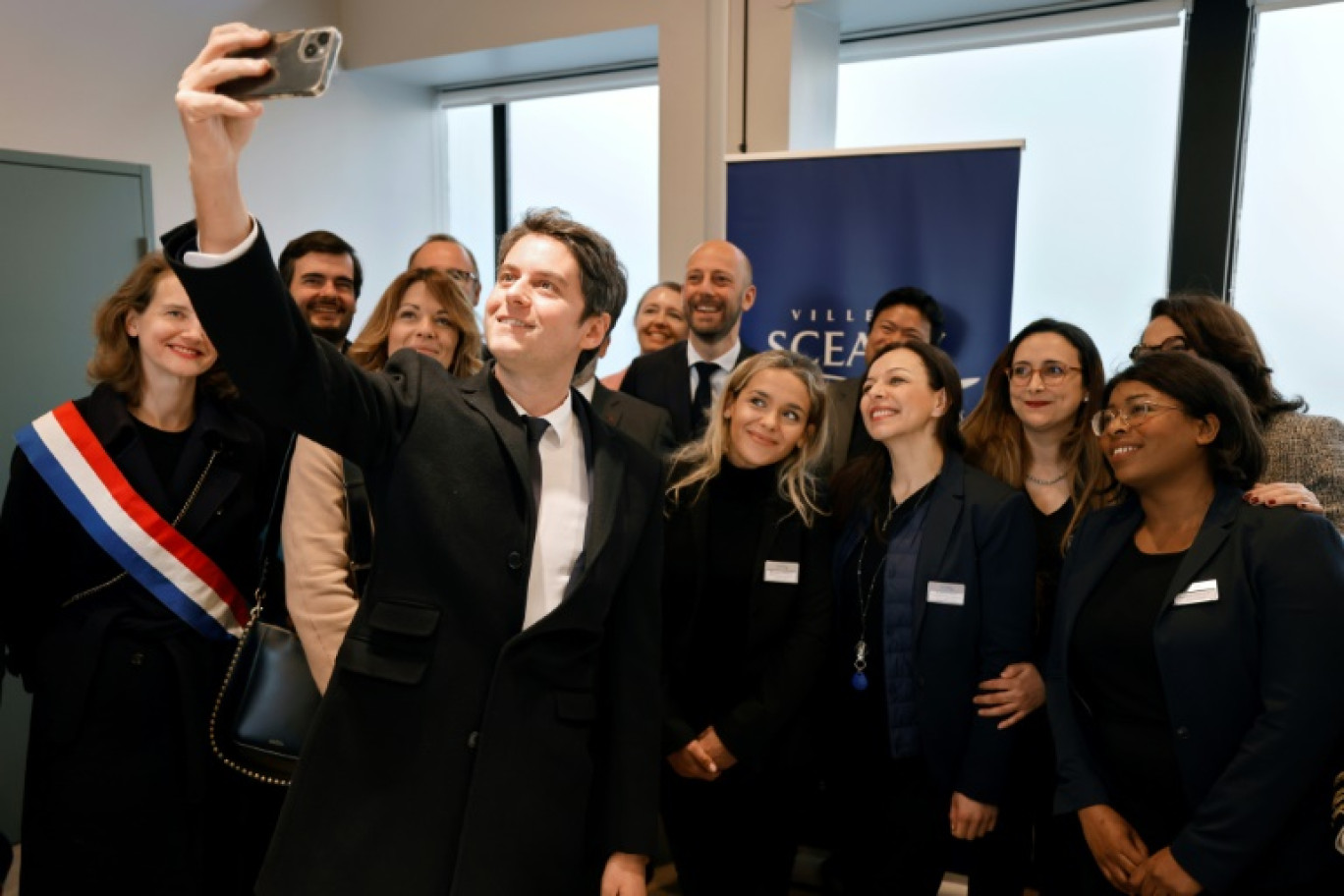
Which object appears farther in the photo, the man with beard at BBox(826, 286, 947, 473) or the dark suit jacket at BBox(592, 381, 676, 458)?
the man with beard at BBox(826, 286, 947, 473)

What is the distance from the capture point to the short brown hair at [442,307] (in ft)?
8.58

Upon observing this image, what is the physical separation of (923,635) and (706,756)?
23.4 inches

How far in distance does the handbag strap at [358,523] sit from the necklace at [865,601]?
1200mm

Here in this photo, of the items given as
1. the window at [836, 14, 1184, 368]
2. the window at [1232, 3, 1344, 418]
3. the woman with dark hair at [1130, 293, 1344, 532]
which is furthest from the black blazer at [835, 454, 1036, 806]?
the window at [1232, 3, 1344, 418]

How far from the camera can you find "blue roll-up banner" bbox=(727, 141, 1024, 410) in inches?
161

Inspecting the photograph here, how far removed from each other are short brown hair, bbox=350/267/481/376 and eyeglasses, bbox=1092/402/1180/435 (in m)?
1.53

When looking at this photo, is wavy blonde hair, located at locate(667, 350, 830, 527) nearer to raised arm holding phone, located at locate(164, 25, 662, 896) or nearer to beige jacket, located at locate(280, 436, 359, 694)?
beige jacket, located at locate(280, 436, 359, 694)

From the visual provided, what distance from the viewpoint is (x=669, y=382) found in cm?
367

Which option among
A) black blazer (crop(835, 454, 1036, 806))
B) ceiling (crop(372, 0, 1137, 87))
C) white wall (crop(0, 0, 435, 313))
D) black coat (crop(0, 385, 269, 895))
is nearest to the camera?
black coat (crop(0, 385, 269, 895))

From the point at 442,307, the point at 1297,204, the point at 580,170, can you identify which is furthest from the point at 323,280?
the point at 1297,204

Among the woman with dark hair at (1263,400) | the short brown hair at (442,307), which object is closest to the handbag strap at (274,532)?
the short brown hair at (442,307)

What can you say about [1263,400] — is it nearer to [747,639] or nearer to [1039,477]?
[1039,477]

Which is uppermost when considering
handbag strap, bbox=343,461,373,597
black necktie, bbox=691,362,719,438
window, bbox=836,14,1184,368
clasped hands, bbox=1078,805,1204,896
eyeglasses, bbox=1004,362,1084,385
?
window, bbox=836,14,1184,368

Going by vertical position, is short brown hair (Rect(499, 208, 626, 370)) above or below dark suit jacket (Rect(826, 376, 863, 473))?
above
